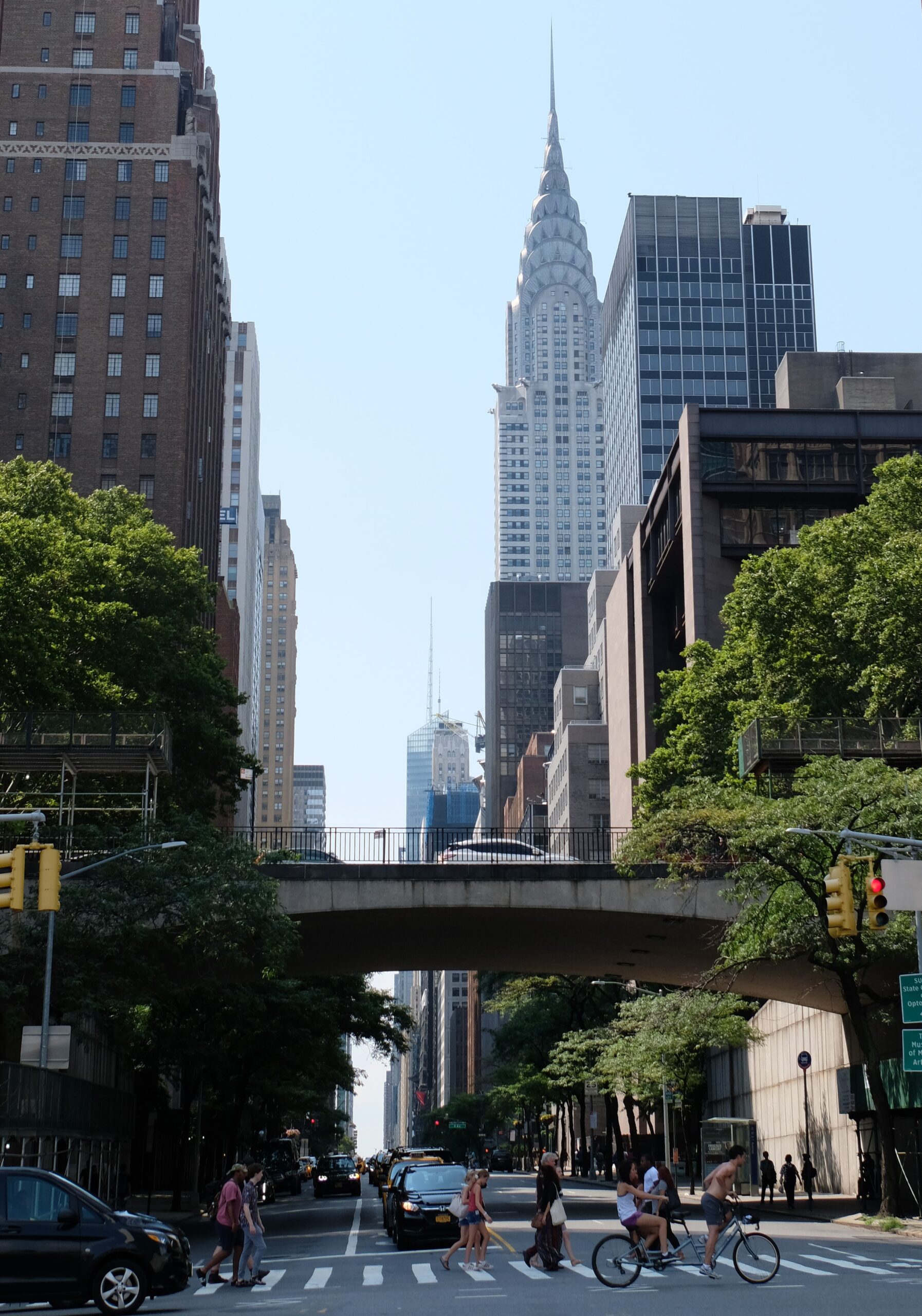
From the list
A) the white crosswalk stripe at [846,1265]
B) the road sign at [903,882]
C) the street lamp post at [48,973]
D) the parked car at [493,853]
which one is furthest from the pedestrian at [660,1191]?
the parked car at [493,853]

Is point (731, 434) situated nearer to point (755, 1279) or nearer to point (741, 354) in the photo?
point (755, 1279)

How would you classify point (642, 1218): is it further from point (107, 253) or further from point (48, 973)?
point (107, 253)

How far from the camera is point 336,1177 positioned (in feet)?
239

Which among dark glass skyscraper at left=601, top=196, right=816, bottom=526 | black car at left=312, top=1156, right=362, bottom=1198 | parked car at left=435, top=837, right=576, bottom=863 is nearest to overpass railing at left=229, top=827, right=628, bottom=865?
parked car at left=435, top=837, right=576, bottom=863

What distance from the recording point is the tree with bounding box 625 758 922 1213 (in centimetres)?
3334

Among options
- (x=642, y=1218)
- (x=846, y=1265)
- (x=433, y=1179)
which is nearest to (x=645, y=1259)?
(x=642, y=1218)

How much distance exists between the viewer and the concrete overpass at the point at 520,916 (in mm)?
41719

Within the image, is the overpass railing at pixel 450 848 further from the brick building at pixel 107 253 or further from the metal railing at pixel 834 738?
the brick building at pixel 107 253

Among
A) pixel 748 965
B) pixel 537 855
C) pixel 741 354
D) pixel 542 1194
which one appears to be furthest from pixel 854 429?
pixel 741 354

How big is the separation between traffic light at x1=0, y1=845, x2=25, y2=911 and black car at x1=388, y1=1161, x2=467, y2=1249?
37.1 feet

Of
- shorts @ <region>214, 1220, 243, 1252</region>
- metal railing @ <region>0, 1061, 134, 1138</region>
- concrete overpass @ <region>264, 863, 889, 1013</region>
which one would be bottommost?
shorts @ <region>214, 1220, 243, 1252</region>

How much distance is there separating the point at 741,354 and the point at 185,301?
9734 centimetres

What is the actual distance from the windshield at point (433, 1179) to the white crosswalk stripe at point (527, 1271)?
463cm

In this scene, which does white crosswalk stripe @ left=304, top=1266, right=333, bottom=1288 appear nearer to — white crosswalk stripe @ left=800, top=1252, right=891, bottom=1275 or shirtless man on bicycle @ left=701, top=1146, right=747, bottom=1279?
shirtless man on bicycle @ left=701, top=1146, right=747, bottom=1279
